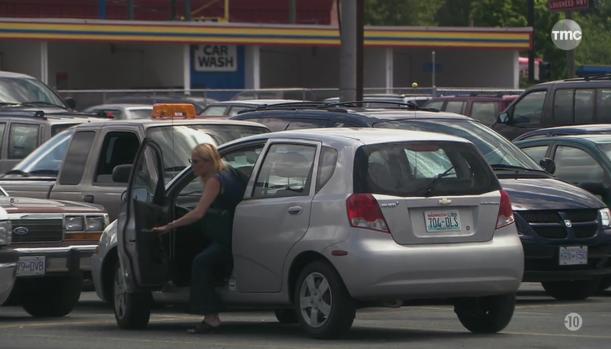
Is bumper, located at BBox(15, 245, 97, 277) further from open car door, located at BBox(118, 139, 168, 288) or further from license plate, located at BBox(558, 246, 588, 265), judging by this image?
license plate, located at BBox(558, 246, 588, 265)

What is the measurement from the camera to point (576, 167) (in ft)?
53.1

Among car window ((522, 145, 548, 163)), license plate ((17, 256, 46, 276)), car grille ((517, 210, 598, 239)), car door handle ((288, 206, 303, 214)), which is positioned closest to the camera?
car door handle ((288, 206, 303, 214))

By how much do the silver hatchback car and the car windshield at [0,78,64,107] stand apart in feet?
39.4

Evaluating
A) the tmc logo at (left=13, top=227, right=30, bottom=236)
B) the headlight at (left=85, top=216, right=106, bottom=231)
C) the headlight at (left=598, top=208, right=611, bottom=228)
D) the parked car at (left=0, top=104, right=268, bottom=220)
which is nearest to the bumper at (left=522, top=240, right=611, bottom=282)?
the headlight at (left=598, top=208, right=611, bottom=228)

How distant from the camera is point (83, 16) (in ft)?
197

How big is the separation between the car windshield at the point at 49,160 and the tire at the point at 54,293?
296cm

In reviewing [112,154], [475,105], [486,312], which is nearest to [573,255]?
[486,312]

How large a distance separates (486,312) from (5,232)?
4275mm

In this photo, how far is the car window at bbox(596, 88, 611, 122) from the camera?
21.0m

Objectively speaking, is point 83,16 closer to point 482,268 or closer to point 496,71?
point 496,71

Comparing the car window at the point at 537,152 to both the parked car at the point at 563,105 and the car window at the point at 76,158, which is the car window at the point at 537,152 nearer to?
the parked car at the point at 563,105

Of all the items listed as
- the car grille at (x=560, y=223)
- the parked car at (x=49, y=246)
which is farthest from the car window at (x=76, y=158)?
the car grille at (x=560, y=223)

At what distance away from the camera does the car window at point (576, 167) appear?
52.0ft

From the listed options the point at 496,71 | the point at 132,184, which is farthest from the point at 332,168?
the point at 496,71
